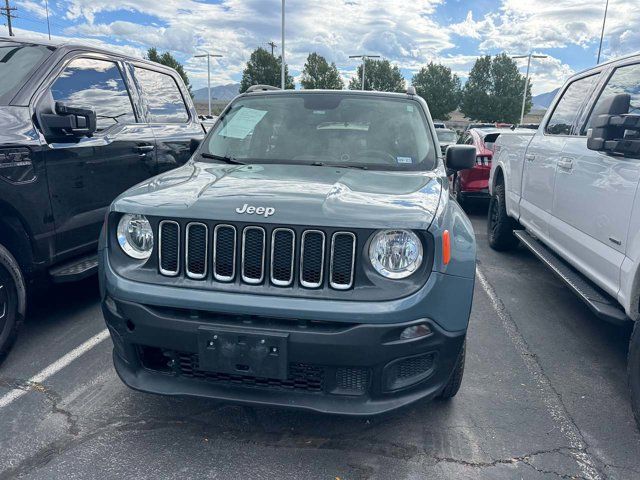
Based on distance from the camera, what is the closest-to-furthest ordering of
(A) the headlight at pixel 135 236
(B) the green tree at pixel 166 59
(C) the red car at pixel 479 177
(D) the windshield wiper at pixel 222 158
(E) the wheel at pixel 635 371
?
(A) the headlight at pixel 135 236 → (E) the wheel at pixel 635 371 → (D) the windshield wiper at pixel 222 158 → (C) the red car at pixel 479 177 → (B) the green tree at pixel 166 59

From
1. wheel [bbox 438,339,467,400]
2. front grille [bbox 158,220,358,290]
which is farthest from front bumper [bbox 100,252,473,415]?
wheel [bbox 438,339,467,400]

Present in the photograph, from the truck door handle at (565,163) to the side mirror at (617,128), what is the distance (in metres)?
0.77

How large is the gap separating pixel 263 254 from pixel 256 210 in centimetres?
21

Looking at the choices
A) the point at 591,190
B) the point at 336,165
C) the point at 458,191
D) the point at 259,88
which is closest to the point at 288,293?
the point at 336,165

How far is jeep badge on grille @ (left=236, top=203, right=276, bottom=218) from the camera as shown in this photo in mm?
2430

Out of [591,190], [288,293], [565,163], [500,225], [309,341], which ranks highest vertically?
[565,163]

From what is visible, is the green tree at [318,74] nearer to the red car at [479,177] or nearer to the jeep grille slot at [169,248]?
the red car at [479,177]

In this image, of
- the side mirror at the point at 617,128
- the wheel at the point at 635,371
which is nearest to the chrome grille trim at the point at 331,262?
the wheel at the point at 635,371

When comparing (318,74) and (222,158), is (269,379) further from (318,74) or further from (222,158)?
(318,74)

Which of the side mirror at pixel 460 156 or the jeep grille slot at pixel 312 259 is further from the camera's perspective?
the side mirror at pixel 460 156

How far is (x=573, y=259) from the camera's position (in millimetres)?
4098

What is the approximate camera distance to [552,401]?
127 inches

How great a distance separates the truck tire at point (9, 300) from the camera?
3318 millimetres

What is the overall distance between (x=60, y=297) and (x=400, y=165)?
3335 mm
